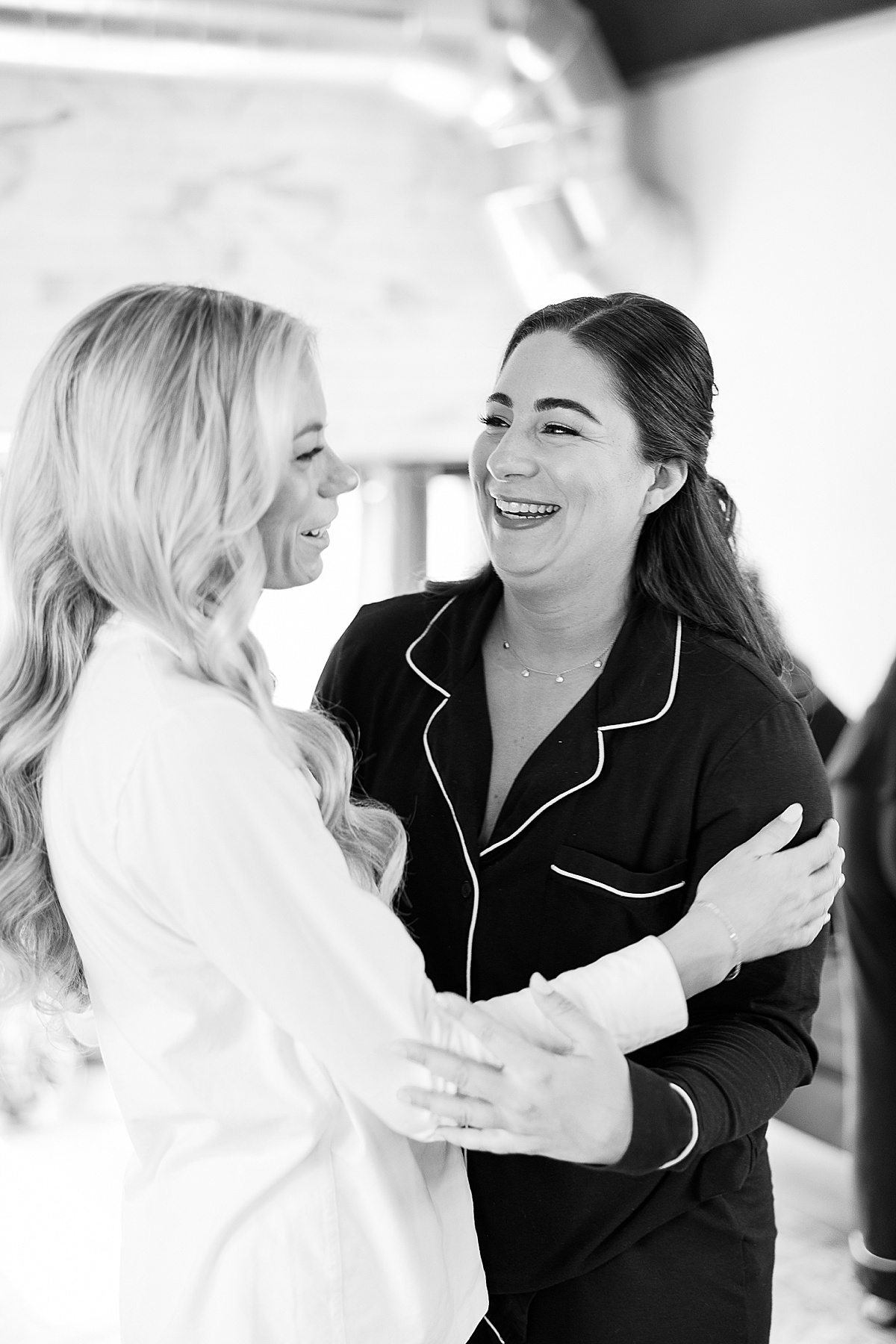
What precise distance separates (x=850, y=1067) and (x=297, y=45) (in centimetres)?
334

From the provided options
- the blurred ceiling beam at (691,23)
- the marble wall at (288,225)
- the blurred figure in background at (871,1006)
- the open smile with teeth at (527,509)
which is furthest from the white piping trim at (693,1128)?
the blurred ceiling beam at (691,23)

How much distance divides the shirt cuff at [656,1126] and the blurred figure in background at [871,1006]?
6.56 feet

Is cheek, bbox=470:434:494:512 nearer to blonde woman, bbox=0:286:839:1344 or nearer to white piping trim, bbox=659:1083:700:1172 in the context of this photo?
blonde woman, bbox=0:286:839:1344

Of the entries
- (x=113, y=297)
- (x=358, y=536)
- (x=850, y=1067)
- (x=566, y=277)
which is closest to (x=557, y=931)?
(x=113, y=297)

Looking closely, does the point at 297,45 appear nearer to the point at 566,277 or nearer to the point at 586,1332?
the point at 566,277

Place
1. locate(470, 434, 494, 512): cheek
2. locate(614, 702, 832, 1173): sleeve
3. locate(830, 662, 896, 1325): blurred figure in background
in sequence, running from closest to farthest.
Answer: locate(614, 702, 832, 1173): sleeve, locate(470, 434, 494, 512): cheek, locate(830, 662, 896, 1325): blurred figure in background

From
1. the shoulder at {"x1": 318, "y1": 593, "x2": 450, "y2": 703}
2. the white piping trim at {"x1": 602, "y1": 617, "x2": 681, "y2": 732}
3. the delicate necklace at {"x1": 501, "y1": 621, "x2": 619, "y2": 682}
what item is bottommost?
the white piping trim at {"x1": 602, "y1": 617, "x2": 681, "y2": 732}

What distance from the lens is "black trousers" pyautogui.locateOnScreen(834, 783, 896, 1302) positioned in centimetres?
329

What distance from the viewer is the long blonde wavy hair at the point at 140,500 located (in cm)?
118

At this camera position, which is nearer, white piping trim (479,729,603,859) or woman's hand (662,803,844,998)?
woman's hand (662,803,844,998)

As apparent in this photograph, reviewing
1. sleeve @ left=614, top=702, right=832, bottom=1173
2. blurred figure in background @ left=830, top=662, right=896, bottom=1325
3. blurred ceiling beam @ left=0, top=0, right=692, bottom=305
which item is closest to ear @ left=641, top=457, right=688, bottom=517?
sleeve @ left=614, top=702, right=832, bottom=1173

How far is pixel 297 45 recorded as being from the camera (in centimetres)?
405

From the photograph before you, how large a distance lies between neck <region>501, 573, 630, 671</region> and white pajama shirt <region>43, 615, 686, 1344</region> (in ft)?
1.93

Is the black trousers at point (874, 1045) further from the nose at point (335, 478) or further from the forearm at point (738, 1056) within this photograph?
the nose at point (335, 478)
